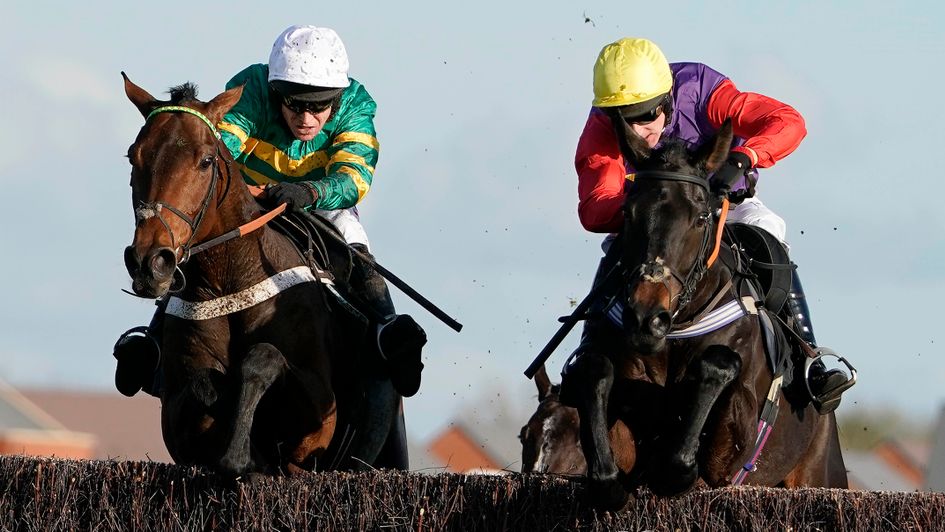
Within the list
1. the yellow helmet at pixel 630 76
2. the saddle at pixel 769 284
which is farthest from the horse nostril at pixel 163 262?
the saddle at pixel 769 284

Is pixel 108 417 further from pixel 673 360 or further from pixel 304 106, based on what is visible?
pixel 673 360

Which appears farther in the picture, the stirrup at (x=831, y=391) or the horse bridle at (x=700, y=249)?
the stirrup at (x=831, y=391)

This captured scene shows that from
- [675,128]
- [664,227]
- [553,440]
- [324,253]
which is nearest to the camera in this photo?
[664,227]

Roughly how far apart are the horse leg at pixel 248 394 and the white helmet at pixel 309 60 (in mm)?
1669

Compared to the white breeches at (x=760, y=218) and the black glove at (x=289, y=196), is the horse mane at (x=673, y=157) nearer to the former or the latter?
the white breeches at (x=760, y=218)

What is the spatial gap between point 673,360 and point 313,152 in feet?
8.66

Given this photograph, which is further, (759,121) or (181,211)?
(759,121)

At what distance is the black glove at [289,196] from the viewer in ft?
27.6

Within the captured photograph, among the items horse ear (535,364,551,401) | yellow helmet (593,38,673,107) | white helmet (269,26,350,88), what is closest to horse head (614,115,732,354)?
yellow helmet (593,38,673,107)

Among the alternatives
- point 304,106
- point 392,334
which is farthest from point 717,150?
point 304,106

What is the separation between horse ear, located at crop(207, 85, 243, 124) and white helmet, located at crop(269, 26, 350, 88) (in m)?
0.74

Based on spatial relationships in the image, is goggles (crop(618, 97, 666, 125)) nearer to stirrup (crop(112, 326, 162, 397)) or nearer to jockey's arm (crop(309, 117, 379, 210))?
jockey's arm (crop(309, 117, 379, 210))

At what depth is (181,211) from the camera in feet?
24.6

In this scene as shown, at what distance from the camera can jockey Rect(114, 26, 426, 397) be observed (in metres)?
8.62
